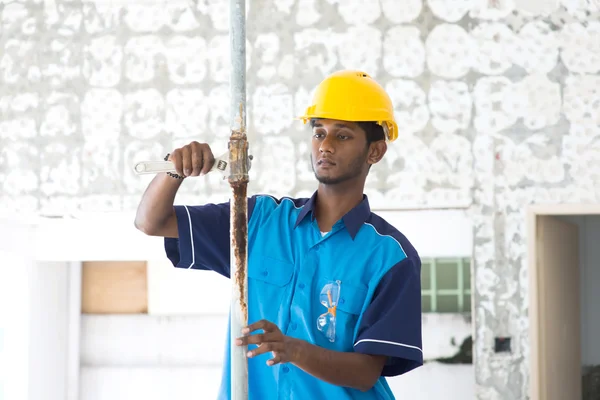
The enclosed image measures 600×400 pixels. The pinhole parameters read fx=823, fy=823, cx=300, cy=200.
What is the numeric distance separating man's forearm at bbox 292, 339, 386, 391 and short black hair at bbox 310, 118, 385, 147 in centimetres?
44

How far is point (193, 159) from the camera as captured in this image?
4.40 feet

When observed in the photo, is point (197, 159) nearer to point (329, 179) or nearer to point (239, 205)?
point (239, 205)

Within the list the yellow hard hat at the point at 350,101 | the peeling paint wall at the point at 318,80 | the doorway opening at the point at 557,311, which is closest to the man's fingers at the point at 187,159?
Answer: the yellow hard hat at the point at 350,101

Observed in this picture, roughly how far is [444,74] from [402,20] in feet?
0.77

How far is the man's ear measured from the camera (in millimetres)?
1692

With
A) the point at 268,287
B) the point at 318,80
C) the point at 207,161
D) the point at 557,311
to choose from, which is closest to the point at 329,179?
the point at 268,287

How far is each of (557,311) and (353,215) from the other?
1692 millimetres

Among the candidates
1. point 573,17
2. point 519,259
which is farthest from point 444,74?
point 519,259

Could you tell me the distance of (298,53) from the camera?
2.87 metres

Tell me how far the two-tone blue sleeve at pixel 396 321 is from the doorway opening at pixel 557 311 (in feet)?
4.16

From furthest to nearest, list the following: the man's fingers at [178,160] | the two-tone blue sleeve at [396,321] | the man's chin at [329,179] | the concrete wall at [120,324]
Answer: the concrete wall at [120,324], the man's chin at [329,179], the two-tone blue sleeve at [396,321], the man's fingers at [178,160]

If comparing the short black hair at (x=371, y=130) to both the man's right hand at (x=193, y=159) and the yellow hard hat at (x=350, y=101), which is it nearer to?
the yellow hard hat at (x=350, y=101)

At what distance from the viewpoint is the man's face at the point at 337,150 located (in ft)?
5.30

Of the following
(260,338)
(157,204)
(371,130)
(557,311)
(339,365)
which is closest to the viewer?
(260,338)
